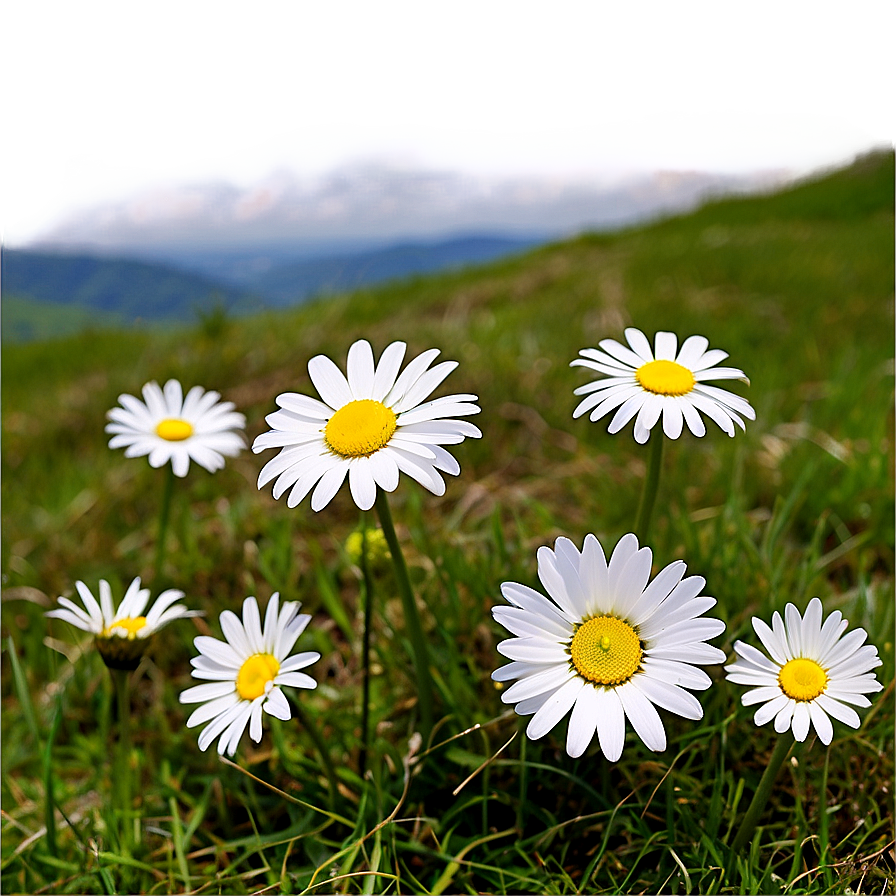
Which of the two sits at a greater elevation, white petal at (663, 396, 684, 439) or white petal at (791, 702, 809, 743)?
white petal at (663, 396, 684, 439)

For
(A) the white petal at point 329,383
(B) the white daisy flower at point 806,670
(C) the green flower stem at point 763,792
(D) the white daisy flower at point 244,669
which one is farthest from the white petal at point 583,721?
(A) the white petal at point 329,383

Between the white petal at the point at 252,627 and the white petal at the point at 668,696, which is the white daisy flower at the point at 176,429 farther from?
the white petal at the point at 668,696

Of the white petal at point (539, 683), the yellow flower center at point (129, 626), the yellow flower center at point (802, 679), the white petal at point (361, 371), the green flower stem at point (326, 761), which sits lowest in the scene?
the green flower stem at point (326, 761)

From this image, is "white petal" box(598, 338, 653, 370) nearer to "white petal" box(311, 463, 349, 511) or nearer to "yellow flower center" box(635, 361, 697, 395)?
"yellow flower center" box(635, 361, 697, 395)

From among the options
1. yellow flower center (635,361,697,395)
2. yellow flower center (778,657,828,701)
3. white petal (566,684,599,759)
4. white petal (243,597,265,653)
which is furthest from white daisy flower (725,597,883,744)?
white petal (243,597,265,653)

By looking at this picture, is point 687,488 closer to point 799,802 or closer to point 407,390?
point 799,802
